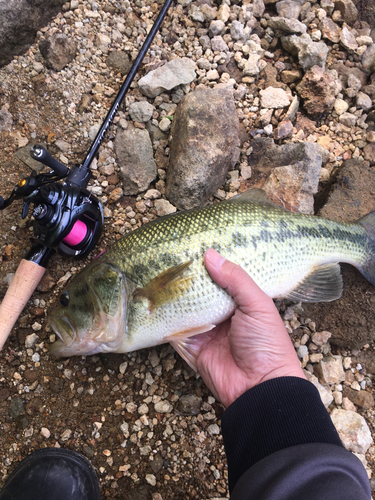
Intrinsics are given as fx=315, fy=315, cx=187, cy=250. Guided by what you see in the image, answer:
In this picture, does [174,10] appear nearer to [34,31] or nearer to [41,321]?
[34,31]

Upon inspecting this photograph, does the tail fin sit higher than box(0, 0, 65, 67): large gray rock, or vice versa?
box(0, 0, 65, 67): large gray rock

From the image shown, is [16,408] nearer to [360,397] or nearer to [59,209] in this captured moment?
[59,209]

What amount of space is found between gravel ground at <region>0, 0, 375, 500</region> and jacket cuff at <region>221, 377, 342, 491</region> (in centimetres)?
68

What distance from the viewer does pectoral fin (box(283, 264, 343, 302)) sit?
2643 millimetres

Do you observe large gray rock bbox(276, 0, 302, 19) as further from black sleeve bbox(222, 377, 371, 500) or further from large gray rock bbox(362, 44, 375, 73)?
black sleeve bbox(222, 377, 371, 500)

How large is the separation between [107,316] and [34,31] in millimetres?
3212

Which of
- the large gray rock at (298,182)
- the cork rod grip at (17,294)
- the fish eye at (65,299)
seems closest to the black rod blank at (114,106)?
the cork rod grip at (17,294)

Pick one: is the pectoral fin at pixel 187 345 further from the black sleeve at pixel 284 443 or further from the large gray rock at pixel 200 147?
the large gray rock at pixel 200 147

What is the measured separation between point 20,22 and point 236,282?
11.4 feet

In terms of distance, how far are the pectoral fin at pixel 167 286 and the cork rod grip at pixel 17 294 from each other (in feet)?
3.25

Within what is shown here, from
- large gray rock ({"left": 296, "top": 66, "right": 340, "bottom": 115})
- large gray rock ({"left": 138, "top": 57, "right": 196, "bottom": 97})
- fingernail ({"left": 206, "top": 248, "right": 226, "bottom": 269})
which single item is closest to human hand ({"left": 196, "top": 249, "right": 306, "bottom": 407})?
fingernail ({"left": 206, "top": 248, "right": 226, "bottom": 269})

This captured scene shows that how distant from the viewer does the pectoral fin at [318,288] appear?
8.67 feet

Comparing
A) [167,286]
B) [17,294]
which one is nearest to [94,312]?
[167,286]

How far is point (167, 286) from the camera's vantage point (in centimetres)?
224
